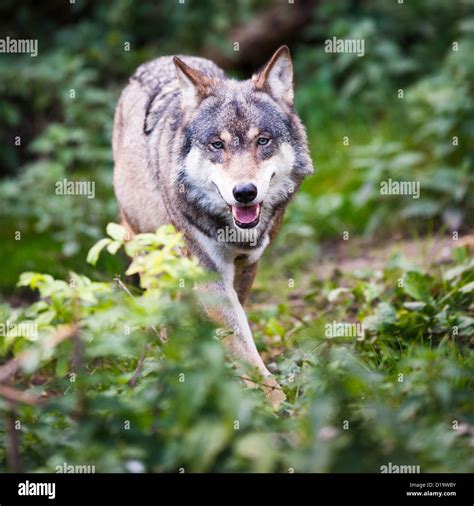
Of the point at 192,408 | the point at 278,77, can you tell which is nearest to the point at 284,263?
the point at 278,77

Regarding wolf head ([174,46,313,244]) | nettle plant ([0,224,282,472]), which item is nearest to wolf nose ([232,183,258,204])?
wolf head ([174,46,313,244])

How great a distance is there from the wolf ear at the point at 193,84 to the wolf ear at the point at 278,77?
1.09 feet

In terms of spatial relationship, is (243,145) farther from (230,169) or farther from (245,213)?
(245,213)

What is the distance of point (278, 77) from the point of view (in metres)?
5.86

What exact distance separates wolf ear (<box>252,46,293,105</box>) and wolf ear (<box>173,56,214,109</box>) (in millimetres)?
333

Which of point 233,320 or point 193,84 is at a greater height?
point 193,84

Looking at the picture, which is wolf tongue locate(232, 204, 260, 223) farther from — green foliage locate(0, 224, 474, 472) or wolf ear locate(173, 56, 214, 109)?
green foliage locate(0, 224, 474, 472)

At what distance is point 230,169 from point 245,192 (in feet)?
0.71

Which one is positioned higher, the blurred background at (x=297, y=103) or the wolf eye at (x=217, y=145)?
the blurred background at (x=297, y=103)

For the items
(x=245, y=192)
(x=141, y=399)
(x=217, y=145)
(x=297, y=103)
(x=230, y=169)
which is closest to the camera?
(x=141, y=399)

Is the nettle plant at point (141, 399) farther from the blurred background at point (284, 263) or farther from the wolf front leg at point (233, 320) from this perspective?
the wolf front leg at point (233, 320)

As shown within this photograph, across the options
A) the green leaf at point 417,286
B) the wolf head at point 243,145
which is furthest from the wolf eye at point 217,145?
the green leaf at point 417,286

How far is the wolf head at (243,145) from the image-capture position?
536 cm
